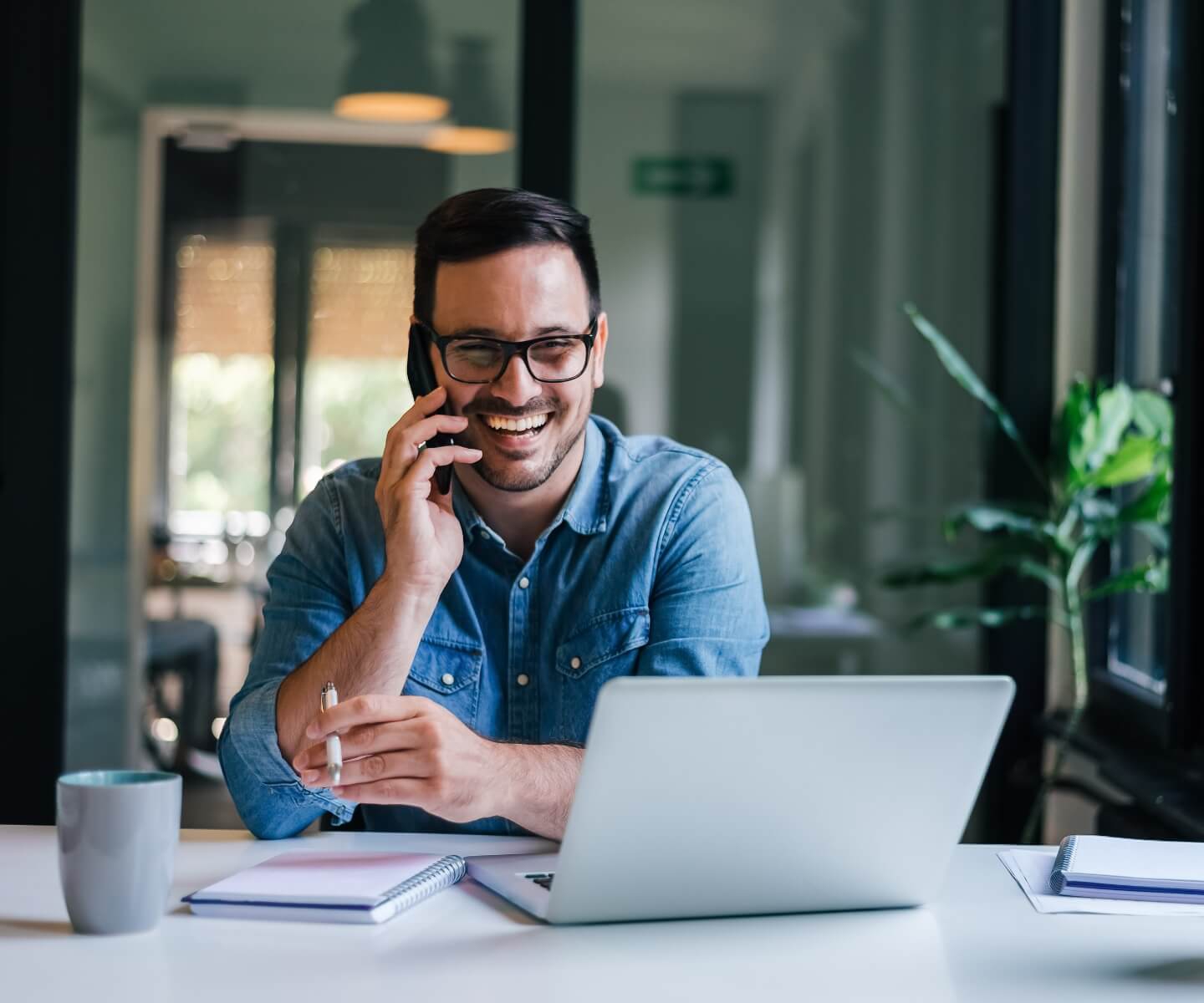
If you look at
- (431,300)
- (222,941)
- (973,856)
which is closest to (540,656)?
(431,300)

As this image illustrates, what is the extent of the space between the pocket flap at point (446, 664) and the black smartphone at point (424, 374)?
20 centimetres

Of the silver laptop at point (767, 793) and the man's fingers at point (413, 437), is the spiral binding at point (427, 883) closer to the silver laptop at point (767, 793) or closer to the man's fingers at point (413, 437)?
the silver laptop at point (767, 793)

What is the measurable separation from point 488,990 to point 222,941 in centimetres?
23

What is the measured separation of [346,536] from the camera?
6.05 ft

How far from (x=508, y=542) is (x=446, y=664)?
20 centimetres

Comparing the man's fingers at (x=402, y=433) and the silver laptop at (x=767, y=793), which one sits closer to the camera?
the silver laptop at (x=767, y=793)

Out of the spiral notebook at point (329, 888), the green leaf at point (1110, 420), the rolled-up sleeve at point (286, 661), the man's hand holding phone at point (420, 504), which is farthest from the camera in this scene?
the green leaf at point (1110, 420)

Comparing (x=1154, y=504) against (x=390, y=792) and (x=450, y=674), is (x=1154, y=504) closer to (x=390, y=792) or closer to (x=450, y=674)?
(x=450, y=674)

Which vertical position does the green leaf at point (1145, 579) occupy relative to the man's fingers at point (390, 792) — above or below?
above

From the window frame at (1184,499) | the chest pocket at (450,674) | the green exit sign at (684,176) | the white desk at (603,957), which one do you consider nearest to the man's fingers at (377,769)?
the white desk at (603,957)

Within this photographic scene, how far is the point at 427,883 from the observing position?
118 centimetres

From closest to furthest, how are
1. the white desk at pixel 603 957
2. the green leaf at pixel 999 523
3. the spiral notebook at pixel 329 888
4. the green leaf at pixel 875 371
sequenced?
the white desk at pixel 603 957, the spiral notebook at pixel 329 888, the green leaf at pixel 999 523, the green leaf at pixel 875 371

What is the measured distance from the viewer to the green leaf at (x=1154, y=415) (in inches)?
107

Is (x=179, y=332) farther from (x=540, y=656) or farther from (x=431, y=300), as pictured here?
(x=540, y=656)
